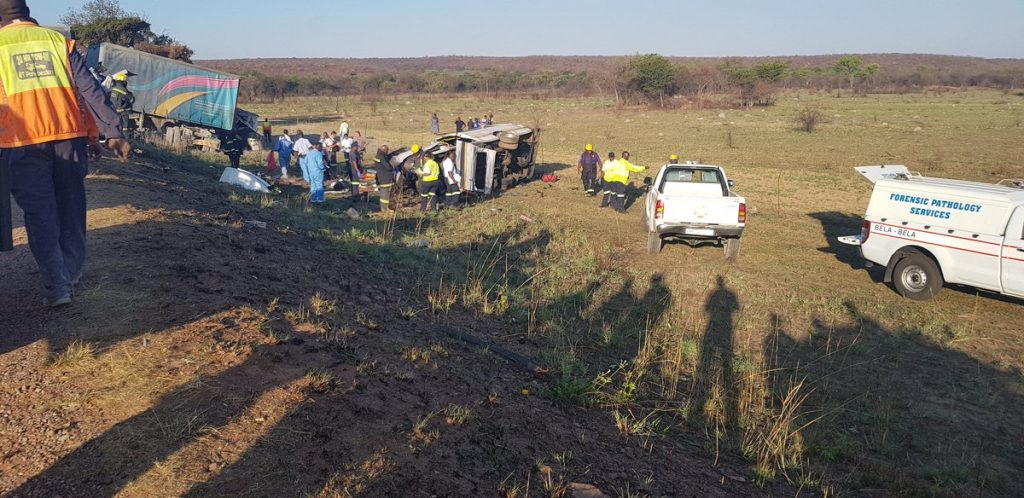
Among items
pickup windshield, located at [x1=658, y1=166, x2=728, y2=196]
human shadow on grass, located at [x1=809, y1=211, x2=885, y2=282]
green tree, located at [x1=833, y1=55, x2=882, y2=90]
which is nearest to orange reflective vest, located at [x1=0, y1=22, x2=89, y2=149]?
pickup windshield, located at [x1=658, y1=166, x2=728, y2=196]

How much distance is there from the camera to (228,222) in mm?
10180

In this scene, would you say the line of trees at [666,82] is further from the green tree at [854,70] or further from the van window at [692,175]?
the van window at [692,175]

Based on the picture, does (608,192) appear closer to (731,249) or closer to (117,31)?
(731,249)

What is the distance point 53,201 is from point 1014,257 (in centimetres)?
1024

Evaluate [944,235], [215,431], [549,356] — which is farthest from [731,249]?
[215,431]

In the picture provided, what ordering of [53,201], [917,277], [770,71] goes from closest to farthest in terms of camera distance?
[53,201] < [917,277] < [770,71]

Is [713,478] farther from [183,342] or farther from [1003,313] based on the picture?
[1003,313]

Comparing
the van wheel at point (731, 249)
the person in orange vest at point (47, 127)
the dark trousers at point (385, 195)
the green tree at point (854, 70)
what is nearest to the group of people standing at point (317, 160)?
the dark trousers at point (385, 195)

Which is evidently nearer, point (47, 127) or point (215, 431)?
point (215, 431)

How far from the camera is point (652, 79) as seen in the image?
54500mm

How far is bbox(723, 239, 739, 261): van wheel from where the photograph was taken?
1162 cm

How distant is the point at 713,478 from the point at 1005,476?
2458 millimetres

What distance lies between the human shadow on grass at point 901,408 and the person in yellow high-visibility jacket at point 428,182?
8.60 metres

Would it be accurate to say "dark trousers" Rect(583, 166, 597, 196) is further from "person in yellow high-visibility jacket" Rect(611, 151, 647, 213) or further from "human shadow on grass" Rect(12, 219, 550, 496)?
"human shadow on grass" Rect(12, 219, 550, 496)
